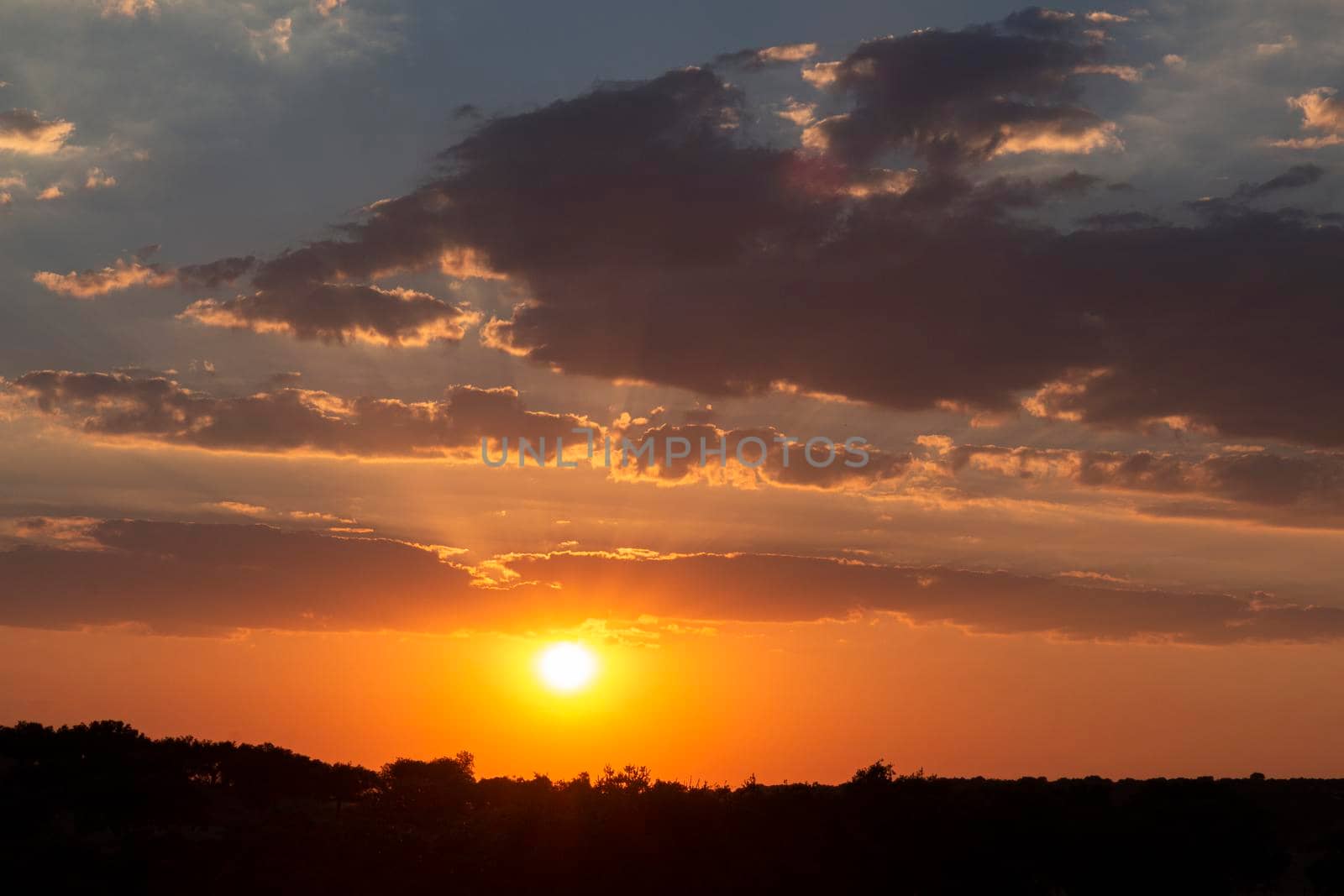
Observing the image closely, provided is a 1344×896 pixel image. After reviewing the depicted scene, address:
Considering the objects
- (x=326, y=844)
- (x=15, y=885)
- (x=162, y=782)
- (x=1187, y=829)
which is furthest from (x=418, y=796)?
(x=1187, y=829)

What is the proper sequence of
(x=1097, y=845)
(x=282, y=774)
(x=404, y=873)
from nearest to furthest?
(x=404, y=873) → (x=1097, y=845) → (x=282, y=774)

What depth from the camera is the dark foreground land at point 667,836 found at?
1875 inches

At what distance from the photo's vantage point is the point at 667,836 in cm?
4978

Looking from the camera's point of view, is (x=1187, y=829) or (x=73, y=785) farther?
Answer: (x=73, y=785)

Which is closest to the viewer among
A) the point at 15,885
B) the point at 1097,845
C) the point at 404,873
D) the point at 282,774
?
the point at 15,885

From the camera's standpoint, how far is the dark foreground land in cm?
4762

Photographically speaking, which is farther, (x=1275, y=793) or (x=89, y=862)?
(x=1275, y=793)

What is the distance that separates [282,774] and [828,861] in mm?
30428

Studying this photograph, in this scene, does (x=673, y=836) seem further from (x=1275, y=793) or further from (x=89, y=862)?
(x=1275, y=793)

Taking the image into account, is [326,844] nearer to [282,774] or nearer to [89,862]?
[89,862]

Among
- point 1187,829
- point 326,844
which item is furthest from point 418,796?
point 1187,829

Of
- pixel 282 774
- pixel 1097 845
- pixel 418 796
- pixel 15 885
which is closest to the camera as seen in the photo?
pixel 15 885

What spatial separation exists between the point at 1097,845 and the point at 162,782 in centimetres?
4237

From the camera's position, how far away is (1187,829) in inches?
2111
